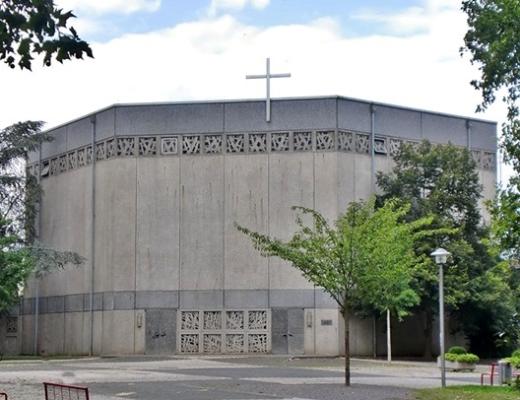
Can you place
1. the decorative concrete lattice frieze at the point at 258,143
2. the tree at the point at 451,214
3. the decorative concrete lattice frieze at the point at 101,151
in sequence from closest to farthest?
1. the tree at the point at 451,214
2. the decorative concrete lattice frieze at the point at 258,143
3. the decorative concrete lattice frieze at the point at 101,151

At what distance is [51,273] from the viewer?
5106 centimetres

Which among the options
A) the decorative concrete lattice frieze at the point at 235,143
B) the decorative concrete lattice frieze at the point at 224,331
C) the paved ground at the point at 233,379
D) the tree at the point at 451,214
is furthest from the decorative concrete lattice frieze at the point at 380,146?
the paved ground at the point at 233,379

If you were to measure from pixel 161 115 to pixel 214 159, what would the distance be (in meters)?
3.57

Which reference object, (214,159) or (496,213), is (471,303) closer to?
(214,159)

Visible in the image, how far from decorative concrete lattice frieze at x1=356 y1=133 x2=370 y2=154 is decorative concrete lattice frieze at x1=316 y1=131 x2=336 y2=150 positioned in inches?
60.7

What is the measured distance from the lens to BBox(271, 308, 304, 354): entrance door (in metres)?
44.6

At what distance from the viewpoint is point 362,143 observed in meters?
46.8

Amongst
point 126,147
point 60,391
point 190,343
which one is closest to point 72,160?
point 126,147

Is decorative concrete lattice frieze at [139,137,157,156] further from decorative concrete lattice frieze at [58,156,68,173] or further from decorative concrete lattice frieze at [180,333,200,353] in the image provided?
decorative concrete lattice frieze at [180,333,200,353]

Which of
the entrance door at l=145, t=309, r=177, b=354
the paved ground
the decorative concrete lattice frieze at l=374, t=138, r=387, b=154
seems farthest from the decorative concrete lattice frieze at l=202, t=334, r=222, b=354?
the decorative concrete lattice frieze at l=374, t=138, r=387, b=154

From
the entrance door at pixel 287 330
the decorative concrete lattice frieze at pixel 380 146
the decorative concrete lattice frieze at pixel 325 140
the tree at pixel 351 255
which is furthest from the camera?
the decorative concrete lattice frieze at pixel 380 146

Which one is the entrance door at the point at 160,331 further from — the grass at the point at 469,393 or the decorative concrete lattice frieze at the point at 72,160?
the grass at the point at 469,393

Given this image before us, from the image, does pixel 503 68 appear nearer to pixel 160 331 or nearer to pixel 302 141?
pixel 302 141

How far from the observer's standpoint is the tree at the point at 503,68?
17359 millimetres
